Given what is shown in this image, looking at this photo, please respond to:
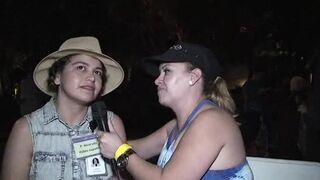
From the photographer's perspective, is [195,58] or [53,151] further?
[53,151]

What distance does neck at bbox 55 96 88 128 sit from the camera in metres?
2.70

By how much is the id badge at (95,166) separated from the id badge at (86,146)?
33 millimetres

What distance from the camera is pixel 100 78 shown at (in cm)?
272

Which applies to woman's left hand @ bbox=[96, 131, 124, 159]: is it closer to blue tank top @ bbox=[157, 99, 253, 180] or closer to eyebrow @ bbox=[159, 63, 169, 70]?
blue tank top @ bbox=[157, 99, 253, 180]

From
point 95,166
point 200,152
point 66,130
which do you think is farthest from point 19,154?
point 200,152

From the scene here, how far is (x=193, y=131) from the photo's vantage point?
6.72 ft

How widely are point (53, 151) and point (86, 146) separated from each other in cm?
20

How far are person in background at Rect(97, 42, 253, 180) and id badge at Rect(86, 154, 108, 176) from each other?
0.44m

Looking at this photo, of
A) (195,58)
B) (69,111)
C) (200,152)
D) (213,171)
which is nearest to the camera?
(200,152)

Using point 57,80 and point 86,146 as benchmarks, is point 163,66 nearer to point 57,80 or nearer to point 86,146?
point 86,146

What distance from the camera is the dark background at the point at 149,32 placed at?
10.4m

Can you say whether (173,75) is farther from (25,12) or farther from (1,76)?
(1,76)

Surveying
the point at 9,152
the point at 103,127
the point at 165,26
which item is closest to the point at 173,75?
the point at 103,127

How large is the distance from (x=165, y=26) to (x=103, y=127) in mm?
10884
